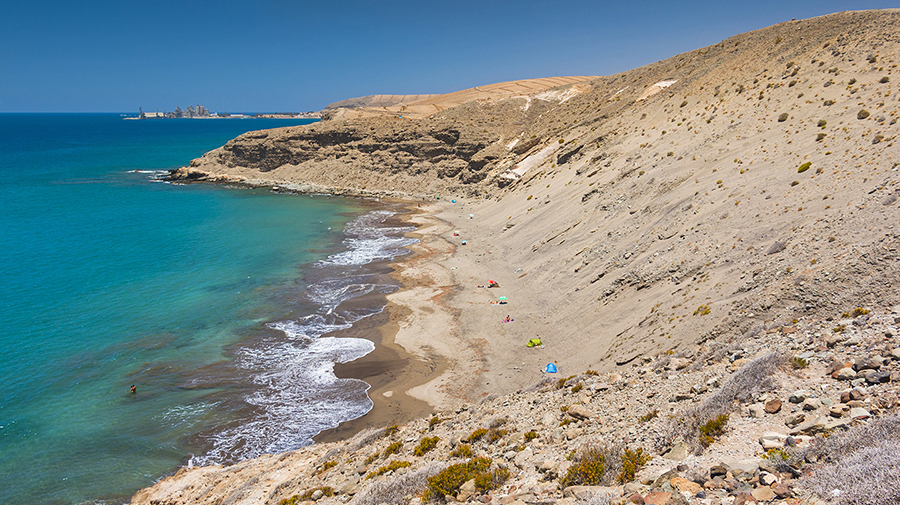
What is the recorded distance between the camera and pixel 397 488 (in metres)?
10.2

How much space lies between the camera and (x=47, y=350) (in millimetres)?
24234

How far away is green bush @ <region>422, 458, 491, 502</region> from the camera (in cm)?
941

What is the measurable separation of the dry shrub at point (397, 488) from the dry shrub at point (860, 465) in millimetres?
7121

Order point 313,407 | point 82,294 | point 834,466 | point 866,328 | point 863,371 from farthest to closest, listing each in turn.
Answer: point 82,294 < point 313,407 < point 866,328 < point 863,371 < point 834,466

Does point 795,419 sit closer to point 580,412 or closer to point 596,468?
point 596,468

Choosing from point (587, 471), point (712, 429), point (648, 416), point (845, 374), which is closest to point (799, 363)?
point (845, 374)

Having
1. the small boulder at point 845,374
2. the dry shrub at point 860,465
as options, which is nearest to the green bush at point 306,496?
the dry shrub at point 860,465

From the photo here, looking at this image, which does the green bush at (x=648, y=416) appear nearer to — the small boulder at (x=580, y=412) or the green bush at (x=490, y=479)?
the small boulder at (x=580, y=412)

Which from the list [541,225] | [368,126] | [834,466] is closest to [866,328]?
[834,466]

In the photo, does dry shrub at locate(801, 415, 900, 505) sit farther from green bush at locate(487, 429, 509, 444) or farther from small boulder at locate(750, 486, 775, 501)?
green bush at locate(487, 429, 509, 444)

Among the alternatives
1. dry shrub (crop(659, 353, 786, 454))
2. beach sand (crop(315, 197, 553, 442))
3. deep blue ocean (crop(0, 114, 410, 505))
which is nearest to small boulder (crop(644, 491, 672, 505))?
dry shrub (crop(659, 353, 786, 454))

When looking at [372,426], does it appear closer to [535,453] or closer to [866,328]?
[535,453]

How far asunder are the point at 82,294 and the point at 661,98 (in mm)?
52998

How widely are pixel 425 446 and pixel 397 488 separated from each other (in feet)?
8.20
